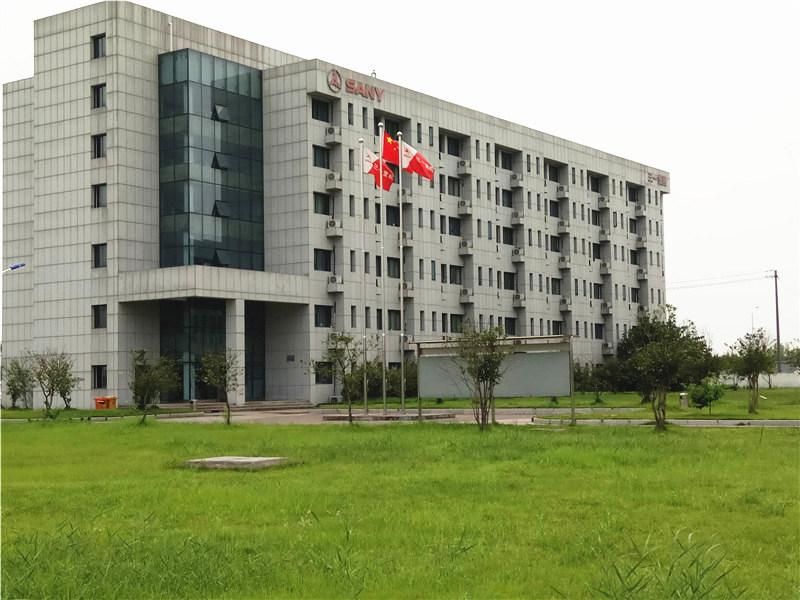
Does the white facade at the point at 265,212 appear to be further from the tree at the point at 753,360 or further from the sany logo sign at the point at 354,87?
the tree at the point at 753,360

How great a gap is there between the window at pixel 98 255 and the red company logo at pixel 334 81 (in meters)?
18.6

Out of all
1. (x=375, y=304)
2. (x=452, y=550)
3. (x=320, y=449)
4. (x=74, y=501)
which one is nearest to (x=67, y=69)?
(x=375, y=304)


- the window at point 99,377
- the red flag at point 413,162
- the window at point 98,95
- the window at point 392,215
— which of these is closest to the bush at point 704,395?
the red flag at point 413,162

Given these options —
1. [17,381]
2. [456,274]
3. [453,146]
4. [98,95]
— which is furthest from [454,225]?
[17,381]

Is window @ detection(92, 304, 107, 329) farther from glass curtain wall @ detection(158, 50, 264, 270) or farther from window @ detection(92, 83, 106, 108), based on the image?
window @ detection(92, 83, 106, 108)

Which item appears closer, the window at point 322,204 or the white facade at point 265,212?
the white facade at point 265,212

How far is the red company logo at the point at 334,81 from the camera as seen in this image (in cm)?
6800

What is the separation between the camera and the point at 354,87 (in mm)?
70250

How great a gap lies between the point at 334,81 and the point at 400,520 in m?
58.5

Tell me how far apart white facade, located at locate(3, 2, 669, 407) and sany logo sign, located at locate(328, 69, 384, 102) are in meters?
0.16

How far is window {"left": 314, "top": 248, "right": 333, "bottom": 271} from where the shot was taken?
67625 mm

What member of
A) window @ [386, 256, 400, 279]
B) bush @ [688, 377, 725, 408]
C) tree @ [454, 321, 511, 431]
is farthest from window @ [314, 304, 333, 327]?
tree @ [454, 321, 511, 431]

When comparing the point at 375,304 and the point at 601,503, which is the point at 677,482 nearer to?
the point at 601,503

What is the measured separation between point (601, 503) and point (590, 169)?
86.8m
